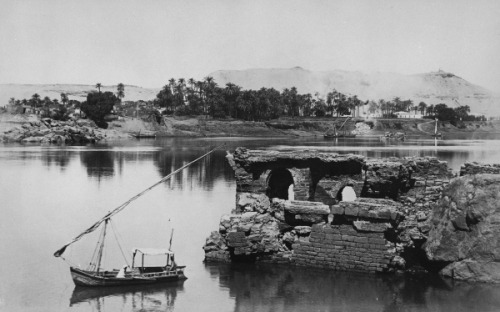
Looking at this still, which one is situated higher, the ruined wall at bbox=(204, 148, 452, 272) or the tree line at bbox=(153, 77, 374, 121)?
the tree line at bbox=(153, 77, 374, 121)

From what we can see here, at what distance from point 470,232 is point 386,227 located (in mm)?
2973

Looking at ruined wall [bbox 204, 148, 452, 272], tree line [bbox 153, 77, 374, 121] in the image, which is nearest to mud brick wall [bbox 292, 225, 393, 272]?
ruined wall [bbox 204, 148, 452, 272]

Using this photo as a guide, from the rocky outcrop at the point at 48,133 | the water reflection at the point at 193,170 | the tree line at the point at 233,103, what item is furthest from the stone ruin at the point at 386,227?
the tree line at the point at 233,103

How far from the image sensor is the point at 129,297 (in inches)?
747

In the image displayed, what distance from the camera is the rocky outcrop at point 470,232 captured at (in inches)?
761

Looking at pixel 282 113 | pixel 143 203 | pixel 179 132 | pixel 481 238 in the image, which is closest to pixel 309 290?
pixel 481 238

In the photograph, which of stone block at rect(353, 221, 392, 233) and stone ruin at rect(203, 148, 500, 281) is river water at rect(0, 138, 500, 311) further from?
stone block at rect(353, 221, 392, 233)

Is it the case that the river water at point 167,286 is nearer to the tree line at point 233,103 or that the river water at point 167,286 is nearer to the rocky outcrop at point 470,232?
the rocky outcrop at point 470,232

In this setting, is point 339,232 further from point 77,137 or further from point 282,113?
point 282,113

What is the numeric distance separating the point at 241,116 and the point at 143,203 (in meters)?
125

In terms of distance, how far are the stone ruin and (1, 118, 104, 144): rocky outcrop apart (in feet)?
312

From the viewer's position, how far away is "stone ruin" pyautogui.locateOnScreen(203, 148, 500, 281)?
65.1 feet

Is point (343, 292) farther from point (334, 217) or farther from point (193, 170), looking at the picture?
point (193, 170)

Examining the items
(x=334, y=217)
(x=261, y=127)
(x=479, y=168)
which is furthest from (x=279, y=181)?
(x=261, y=127)
